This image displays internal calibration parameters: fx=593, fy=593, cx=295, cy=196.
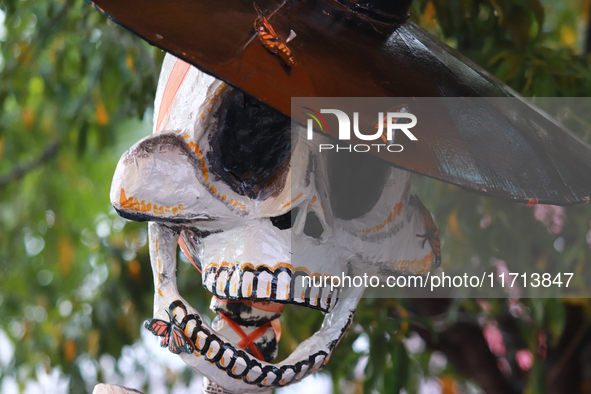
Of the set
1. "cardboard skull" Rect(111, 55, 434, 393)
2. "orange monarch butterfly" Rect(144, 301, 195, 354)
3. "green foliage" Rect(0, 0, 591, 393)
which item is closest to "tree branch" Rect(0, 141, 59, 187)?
"green foliage" Rect(0, 0, 591, 393)

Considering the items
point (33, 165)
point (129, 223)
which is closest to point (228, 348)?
point (129, 223)

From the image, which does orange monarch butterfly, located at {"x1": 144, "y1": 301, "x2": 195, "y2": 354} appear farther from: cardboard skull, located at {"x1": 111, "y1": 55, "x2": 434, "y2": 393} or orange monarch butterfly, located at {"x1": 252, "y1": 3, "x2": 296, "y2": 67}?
orange monarch butterfly, located at {"x1": 252, "y1": 3, "x2": 296, "y2": 67}

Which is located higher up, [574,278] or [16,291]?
[574,278]

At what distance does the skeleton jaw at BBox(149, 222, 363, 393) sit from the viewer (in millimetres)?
520

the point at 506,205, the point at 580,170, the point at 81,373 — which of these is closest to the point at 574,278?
the point at 506,205

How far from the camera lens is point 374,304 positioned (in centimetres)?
114

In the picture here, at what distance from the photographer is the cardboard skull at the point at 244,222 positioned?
521 mm

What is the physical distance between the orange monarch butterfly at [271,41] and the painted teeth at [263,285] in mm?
183

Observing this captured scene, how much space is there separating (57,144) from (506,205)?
123 centimetres

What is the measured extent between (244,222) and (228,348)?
115mm

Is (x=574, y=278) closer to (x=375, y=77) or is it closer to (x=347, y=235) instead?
(x=347, y=235)

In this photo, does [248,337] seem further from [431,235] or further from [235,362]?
[431,235]

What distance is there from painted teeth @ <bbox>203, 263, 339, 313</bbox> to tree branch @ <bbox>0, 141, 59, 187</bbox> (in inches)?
51.7

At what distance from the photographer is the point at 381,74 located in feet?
1.68
